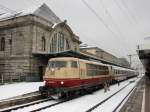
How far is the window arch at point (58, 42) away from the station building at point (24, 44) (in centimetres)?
131

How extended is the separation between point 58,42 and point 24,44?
907cm

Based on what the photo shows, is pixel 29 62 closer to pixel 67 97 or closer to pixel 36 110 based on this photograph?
pixel 67 97

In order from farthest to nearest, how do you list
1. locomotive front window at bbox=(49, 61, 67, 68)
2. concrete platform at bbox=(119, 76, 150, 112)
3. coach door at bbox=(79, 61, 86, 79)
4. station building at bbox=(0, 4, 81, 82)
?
1. station building at bbox=(0, 4, 81, 82)
2. coach door at bbox=(79, 61, 86, 79)
3. locomotive front window at bbox=(49, 61, 67, 68)
4. concrete platform at bbox=(119, 76, 150, 112)

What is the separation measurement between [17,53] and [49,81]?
63.2ft

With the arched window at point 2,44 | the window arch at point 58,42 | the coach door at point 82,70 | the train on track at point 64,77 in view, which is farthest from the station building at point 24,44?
the train on track at point 64,77

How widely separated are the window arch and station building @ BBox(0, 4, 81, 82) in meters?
1.31

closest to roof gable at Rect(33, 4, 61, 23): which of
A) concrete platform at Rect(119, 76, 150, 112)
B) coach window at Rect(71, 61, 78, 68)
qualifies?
coach window at Rect(71, 61, 78, 68)

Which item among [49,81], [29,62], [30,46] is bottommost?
[49,81]

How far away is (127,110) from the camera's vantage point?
1316 cm

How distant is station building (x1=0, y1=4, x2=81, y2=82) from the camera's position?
3400cm

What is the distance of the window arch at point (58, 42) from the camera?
134ft

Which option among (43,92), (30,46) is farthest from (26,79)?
(43,92)

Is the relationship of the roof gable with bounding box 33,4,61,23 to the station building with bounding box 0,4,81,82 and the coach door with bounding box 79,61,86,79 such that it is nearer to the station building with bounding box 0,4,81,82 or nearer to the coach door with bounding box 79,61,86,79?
the station building with bounding box 0,4,81,82

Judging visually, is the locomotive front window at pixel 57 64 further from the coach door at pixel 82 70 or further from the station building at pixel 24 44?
the station building at pixel 24 44
